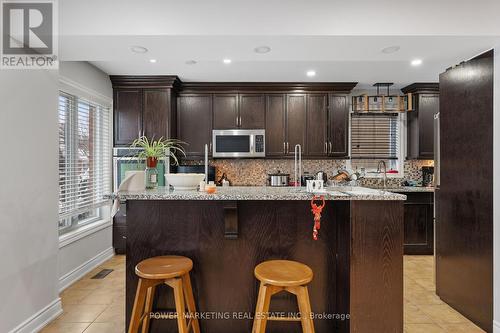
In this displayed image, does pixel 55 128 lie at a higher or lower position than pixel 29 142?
higher

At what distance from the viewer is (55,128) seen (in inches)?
98.7

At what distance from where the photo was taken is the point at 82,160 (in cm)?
352

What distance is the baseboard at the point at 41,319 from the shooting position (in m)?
2.10

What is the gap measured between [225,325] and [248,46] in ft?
7.06

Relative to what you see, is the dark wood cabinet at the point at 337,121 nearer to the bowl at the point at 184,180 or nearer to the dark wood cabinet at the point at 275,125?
the dark wood cabinet at the point at 275,125

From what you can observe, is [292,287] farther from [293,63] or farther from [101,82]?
[101,82]

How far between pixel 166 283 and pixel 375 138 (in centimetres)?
408

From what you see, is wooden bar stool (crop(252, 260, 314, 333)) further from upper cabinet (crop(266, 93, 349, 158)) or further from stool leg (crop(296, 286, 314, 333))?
upper cabinet (crop(266, 93, 349, 158))

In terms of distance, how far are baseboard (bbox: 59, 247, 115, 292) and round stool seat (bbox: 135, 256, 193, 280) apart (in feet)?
6.00

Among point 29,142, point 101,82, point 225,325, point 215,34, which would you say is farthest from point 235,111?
point 225,325

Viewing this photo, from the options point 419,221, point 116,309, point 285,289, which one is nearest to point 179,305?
point 285,289

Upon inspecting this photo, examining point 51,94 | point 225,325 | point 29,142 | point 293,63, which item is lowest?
point 225,325

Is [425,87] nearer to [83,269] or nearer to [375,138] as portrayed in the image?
[375,138]

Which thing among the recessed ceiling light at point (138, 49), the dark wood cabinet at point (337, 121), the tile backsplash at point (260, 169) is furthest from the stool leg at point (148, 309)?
the dark wood cabinet at point (337, 121)
